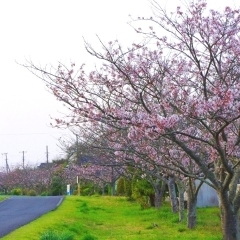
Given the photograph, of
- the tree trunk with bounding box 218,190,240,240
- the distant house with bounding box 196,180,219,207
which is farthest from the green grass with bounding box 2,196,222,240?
the tree trunk with bounding box 218,190,240,240

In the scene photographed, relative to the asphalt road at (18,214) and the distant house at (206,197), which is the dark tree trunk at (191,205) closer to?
the asphalt road at (18,214)

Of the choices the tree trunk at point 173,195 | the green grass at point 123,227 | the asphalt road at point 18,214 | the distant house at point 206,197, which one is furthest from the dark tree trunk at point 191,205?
the distant house at point 206,197

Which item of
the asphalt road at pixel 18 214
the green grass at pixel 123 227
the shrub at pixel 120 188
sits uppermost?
the shrub at pixel 120 188

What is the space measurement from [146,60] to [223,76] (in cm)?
145

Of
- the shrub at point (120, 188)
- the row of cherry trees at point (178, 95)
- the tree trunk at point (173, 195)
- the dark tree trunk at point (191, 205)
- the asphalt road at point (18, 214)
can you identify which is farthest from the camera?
the shrub at point (120, 188)

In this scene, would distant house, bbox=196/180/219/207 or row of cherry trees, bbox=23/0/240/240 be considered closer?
row of cherry trees, bbox=23/0/240/240

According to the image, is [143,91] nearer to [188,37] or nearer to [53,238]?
[188,37]

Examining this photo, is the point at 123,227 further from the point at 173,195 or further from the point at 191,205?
the point at 173,195

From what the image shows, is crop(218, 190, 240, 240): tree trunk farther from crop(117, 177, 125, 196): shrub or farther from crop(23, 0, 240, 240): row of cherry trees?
crop(117, 177, 125, 196): shrub

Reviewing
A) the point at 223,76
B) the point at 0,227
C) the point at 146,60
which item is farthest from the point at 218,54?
the point at 0,227

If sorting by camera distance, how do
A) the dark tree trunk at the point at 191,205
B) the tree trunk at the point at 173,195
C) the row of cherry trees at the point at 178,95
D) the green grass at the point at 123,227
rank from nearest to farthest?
the row of cherry trees at the point at 178,95
the green grass at the point at 123,227
the dark tree trunk at the point at 191,205
the tree trunk at the point at 173,195

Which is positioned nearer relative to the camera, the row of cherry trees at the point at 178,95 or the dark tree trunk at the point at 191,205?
the row of cherry trees at the point at 178,95

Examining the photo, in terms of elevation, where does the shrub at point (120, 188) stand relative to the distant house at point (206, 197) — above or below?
above

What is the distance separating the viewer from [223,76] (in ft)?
35.2
